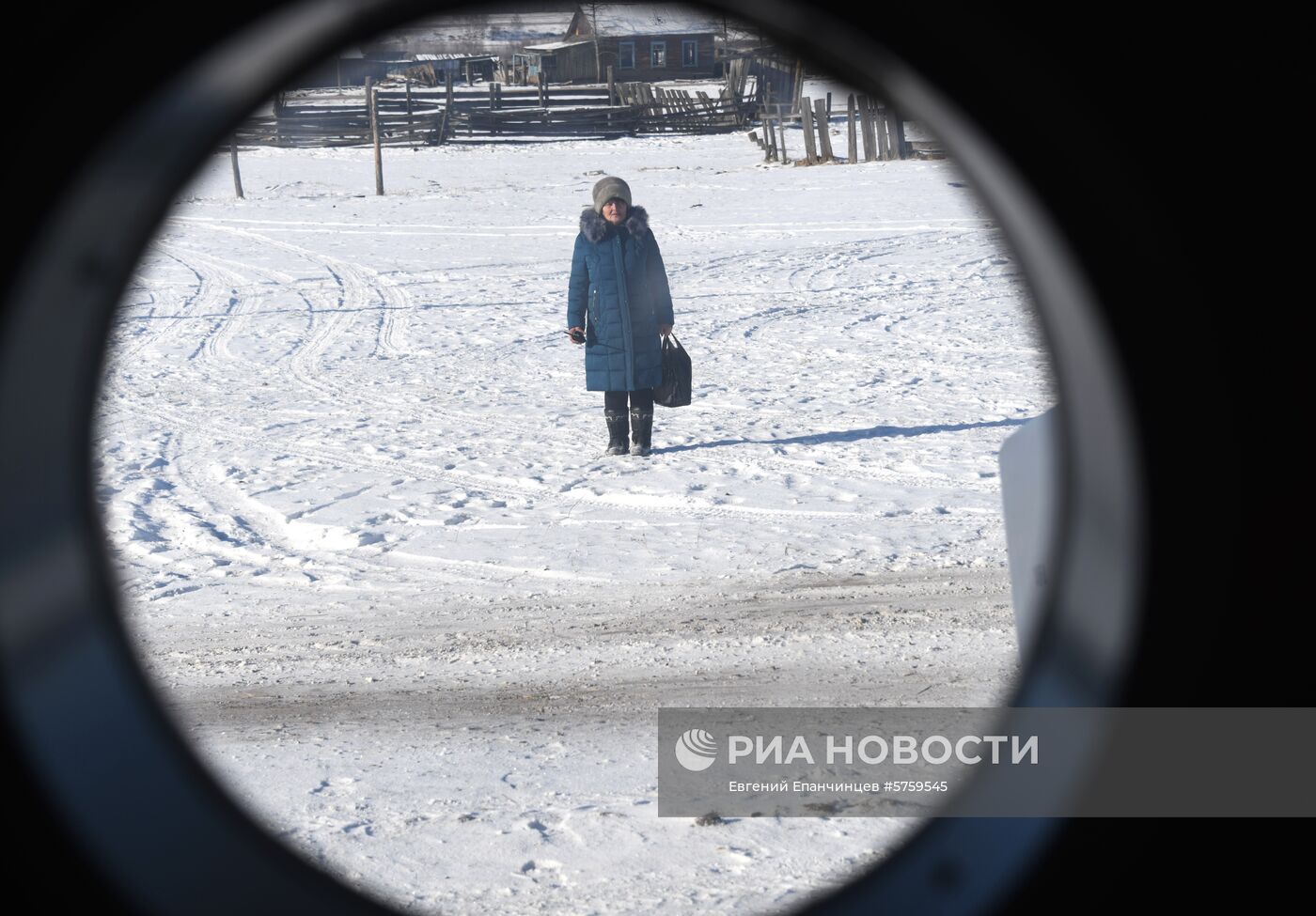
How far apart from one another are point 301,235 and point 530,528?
1269 centimetres

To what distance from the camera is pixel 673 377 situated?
294 inches

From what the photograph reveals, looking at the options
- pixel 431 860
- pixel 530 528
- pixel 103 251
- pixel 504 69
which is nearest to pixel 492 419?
pixel 530 528

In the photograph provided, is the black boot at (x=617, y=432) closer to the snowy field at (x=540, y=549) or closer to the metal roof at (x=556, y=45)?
the snowy field at (x=540, y=549)

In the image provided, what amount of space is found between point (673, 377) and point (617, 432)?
1.60 feet

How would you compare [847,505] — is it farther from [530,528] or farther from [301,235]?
[301,235]

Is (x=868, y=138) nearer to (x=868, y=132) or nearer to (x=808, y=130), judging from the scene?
(x=868, y=132)

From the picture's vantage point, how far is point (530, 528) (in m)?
6.29

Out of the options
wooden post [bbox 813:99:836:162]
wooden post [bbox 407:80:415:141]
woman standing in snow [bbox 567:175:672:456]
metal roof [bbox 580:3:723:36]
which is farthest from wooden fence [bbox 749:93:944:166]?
metal roof [bbox 580:3:723:36]

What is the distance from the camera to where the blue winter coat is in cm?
711

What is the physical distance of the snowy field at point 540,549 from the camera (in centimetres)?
340

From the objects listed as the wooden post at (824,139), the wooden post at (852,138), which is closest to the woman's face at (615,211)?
the wooden post at (852,138)

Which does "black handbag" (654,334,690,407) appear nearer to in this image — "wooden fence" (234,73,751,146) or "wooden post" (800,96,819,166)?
"wooden post" (800,96,819,166)

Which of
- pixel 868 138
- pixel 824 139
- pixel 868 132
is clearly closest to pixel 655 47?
pixel 824 139

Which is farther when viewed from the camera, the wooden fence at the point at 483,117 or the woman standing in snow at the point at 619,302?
the wooden fence at the point at 483,117
